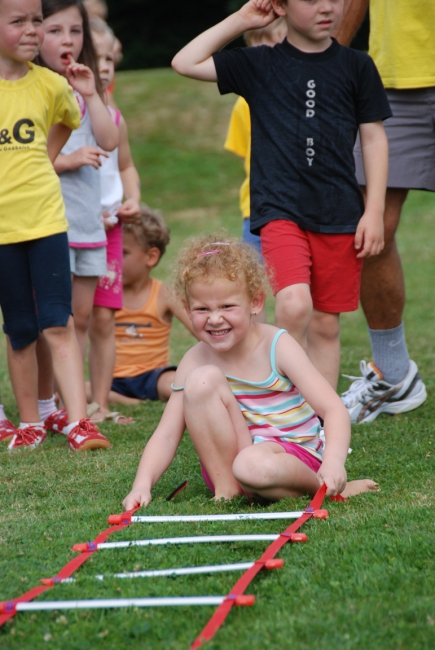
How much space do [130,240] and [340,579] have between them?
398cm

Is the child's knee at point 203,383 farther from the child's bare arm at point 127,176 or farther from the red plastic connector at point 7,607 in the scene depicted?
the child's bare arm at point 127,176

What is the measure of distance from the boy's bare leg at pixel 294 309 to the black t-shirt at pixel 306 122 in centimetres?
32

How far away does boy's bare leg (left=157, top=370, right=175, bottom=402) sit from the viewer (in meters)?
5.78

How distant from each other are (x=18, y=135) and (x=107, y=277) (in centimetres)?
119

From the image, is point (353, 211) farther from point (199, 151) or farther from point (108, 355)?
point (199, 151)

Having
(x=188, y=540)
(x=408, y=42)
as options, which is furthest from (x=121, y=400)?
(x=188, y=540)

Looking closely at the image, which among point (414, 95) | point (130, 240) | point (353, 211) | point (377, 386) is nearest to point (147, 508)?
point (353, 211)

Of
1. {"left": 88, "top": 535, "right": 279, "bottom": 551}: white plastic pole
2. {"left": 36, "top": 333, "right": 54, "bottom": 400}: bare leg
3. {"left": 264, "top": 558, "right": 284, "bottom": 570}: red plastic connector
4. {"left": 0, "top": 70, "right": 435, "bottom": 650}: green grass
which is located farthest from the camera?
{"left": 36, "top": 333, "right": 54, "bottom": 400}: bare leg

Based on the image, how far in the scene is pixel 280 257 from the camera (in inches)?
156

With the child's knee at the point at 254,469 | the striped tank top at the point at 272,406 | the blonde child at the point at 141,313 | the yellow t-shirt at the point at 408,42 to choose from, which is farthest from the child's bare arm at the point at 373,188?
the blonde child at the point at 141,313

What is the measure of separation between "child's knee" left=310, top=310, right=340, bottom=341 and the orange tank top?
2.04 m

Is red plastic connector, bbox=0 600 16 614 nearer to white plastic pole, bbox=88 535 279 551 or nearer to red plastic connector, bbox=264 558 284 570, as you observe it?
white plastic pole, bbox=88 535 279 551

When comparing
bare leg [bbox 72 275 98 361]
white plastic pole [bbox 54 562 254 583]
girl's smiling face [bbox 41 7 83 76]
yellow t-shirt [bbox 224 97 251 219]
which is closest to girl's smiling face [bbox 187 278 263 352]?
white plastic pole [bbox 54 562 254 583]

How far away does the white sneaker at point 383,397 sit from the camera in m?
4.83
